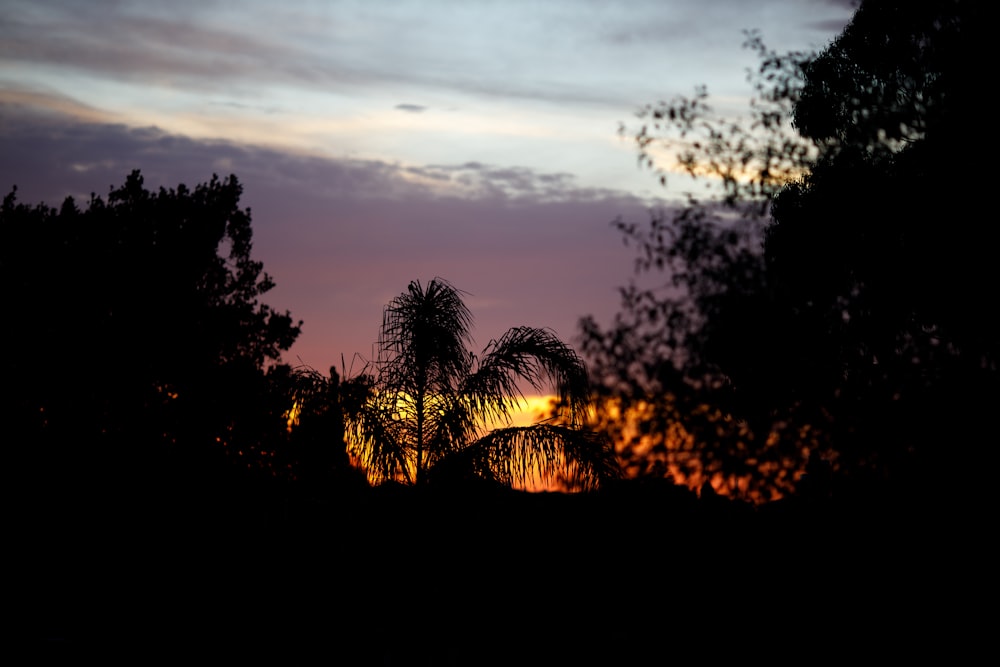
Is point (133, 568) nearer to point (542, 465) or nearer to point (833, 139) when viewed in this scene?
point (542, 465)

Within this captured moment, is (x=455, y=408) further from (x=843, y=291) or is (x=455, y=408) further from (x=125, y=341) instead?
(x=125, y=341)

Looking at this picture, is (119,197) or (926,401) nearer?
(926,401)

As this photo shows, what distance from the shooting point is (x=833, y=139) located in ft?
40.9

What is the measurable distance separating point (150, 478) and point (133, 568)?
922 centimetres

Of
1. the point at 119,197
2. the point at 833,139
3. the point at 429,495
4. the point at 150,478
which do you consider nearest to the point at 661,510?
the point at 429,495

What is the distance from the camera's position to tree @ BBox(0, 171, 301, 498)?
81.8 ft

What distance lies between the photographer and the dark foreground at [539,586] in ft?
Result: 35.1

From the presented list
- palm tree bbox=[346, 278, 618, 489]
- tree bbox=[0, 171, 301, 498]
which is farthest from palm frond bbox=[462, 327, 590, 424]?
tree bbox=[0, 171, 301, 498]

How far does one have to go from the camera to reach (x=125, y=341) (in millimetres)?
26578

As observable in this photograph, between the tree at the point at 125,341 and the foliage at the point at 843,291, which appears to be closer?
the foliage at the point at 843,291

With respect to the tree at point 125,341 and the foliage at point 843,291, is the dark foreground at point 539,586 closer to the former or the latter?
the foliage at point 843,291

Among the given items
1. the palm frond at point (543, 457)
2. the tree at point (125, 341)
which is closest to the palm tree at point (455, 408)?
the palm frond at point (543, 457)

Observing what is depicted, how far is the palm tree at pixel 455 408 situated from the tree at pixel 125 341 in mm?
11728

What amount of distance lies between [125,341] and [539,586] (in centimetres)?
1811
